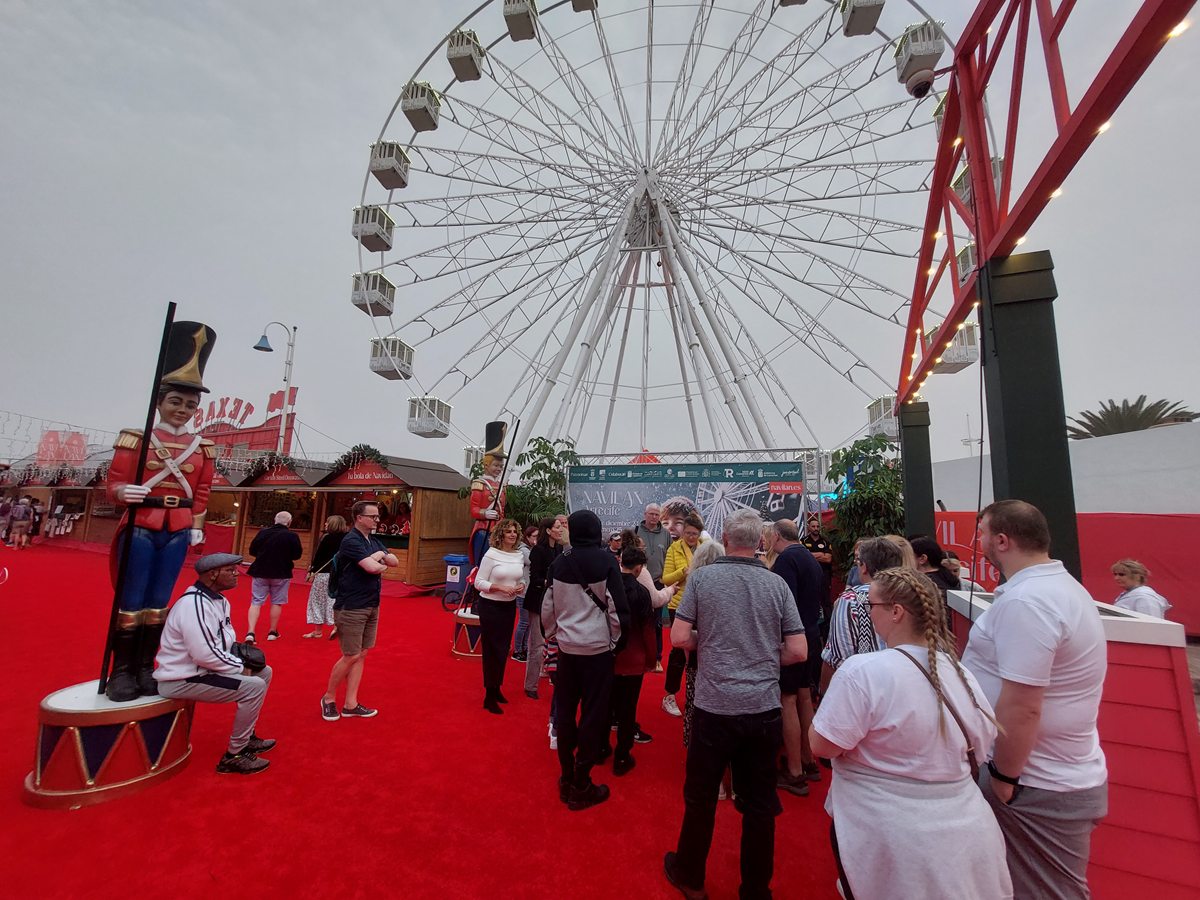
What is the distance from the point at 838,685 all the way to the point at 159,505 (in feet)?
12.4

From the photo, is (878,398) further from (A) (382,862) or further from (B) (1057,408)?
(A) (382,862)

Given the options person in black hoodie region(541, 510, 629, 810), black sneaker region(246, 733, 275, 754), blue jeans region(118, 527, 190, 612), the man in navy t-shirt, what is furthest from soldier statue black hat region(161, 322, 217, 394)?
the man in navy t-shirt

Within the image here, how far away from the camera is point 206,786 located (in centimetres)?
296

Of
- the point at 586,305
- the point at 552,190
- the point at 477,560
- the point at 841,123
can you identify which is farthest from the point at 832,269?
the point at 477,560

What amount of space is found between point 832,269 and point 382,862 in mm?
12340

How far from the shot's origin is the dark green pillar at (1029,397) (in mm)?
2795

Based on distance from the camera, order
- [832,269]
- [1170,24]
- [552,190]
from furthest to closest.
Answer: [552,190] → [832,269] → [1170,24]

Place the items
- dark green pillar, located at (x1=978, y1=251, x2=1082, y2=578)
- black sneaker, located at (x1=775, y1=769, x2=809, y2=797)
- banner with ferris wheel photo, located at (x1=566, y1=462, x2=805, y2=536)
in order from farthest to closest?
1. banner with ferris wheel photo, located at (x1=566, y1=462, x2=805, y2=536)
2. black sneaker, located at (x1=775, y1=769, x2=809, y2=797)
3. dark green pillar, located at (x1=978, y1=251, x2=1082, y2=578)

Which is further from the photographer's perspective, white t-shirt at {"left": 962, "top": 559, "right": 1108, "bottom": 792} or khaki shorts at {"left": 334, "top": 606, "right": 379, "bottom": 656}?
khaki shorts at {"left": 334, "top": 606, "right": 379, "bottom": 656}

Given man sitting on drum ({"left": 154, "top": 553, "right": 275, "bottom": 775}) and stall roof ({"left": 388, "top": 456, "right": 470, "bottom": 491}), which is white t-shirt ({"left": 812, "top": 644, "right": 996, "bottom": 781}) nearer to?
man sitting on drum ({"left": 154, "top": 553, "right": 275, "bottom": 775})

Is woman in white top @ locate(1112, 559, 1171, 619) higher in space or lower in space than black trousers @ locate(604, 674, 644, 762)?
higher

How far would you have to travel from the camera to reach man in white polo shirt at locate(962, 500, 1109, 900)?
1.62 metres

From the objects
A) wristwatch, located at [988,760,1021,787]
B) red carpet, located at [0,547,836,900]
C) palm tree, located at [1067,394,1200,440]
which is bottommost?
red carpet, located at [0,547,836,900]

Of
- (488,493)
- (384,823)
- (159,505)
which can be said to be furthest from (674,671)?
(488,493)
